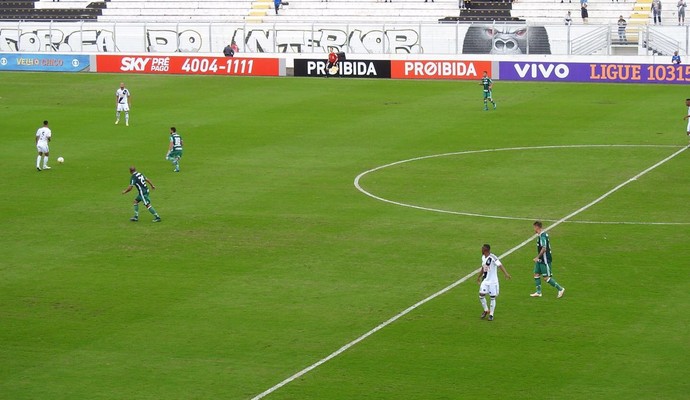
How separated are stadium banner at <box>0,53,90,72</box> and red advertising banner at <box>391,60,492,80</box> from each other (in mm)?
22181

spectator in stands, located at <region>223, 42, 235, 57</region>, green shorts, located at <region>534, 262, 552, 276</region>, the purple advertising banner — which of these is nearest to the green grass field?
green shorts, located at <region>534, 262, 552, 276</region>

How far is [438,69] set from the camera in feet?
236

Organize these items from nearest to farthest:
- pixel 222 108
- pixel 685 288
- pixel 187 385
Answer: pixel 187 385 < pixel 685 288 < pixel 222 108

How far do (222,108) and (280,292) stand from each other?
33464 mm

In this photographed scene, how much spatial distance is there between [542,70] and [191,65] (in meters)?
23.2

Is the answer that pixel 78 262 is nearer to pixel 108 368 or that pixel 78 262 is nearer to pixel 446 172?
pixel 108 368

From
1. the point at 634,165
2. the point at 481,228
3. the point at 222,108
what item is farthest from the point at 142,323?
→ the point at 222,108

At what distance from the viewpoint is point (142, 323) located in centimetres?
2658

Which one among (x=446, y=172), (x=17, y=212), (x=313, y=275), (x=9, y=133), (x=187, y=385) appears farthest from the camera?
(x=9, y=133)

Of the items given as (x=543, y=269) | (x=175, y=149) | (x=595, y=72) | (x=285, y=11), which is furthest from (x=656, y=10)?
(x=543, y=269)

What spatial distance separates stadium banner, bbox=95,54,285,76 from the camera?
75188 mm

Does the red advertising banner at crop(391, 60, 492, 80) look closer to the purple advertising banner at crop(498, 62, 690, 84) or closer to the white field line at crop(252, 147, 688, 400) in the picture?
the purple advertising banner at crop(498, 62, 690, 84)

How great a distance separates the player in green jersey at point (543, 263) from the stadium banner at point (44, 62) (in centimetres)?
5695

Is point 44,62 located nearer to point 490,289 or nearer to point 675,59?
point 675,59
